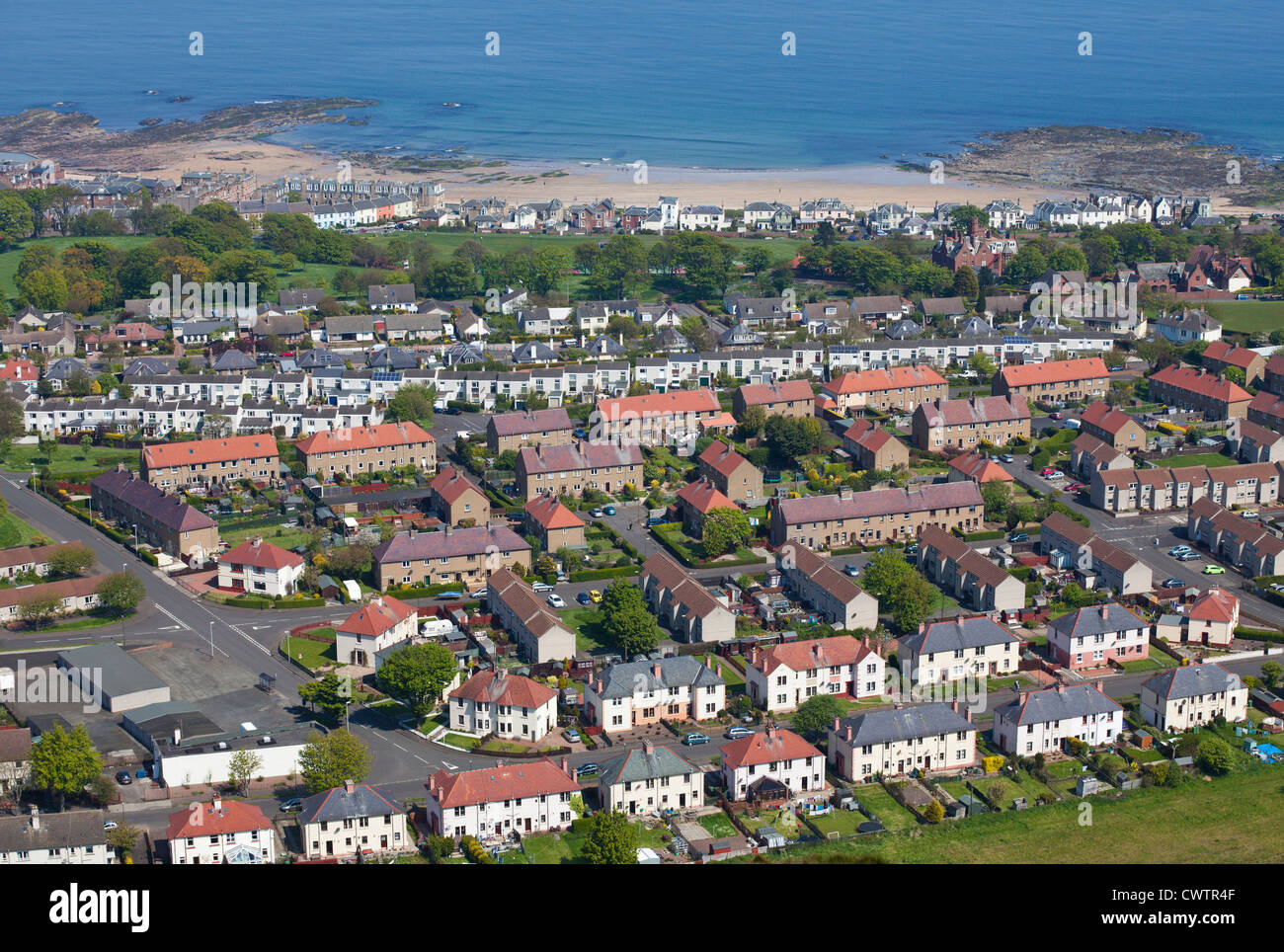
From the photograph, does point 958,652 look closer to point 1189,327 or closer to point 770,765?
point 770,765

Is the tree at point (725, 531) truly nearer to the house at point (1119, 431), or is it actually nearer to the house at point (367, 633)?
the house at point (367, 633)

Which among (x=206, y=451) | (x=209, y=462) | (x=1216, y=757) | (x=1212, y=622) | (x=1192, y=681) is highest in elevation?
(x=206, y=451)

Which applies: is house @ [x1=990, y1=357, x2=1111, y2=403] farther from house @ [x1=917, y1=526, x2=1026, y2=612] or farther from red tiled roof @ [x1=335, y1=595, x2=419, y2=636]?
red tiled roof @ [x1=335, y1=595, x2=419, y2=636]

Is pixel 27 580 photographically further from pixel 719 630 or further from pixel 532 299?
pixel 532 299

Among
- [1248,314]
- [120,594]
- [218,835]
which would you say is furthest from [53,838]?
[1248,314]

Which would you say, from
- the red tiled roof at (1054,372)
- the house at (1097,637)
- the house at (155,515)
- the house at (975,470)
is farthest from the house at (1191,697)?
the red tiled roof at (1054,372)

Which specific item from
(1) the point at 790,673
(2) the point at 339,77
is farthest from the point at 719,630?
(2) the point at 339,77
